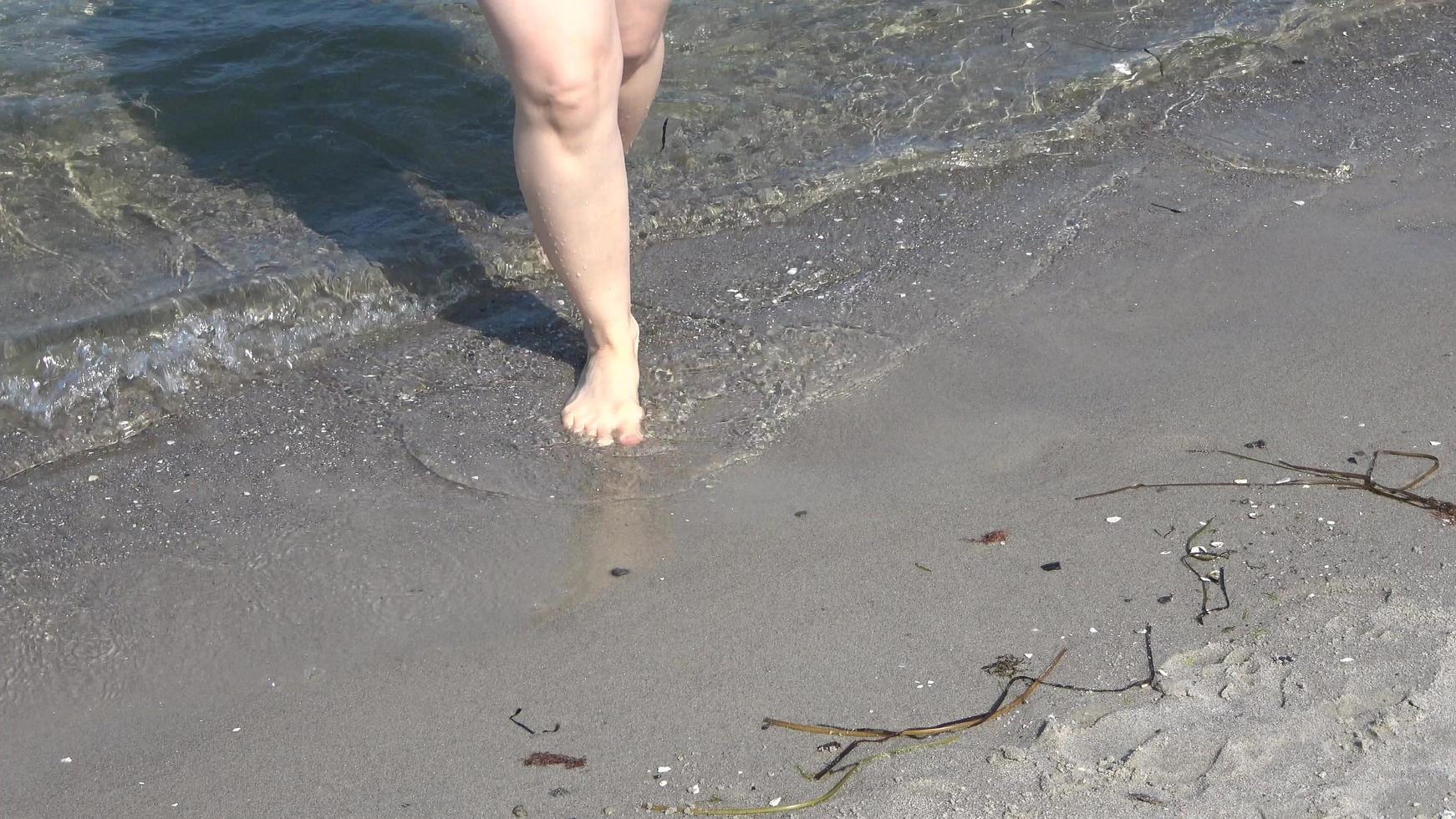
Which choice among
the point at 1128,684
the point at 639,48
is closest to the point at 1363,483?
the point at 1128,684

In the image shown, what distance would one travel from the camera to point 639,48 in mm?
3055

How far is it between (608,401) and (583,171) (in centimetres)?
46

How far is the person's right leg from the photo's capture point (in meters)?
2.40

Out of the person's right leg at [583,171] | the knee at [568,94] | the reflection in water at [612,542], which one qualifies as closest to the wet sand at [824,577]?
the reflection in water at [612,542]

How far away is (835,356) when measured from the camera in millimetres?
2994

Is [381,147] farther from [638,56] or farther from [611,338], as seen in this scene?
[611,338]

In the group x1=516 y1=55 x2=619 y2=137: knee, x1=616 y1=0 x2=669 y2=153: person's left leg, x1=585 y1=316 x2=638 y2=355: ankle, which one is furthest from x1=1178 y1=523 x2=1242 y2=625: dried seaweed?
x1=616 y1=0 x2=669 y2=153: person's left leg

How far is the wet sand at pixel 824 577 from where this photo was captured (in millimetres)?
1924

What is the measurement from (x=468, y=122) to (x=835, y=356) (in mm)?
1726

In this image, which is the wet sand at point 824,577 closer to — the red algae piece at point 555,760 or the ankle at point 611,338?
the red algae piece at point 555,760

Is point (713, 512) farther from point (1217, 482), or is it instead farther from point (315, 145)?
point (315, 145)

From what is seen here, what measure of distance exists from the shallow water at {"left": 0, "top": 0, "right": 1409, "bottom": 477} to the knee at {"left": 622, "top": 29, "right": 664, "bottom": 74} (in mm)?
525

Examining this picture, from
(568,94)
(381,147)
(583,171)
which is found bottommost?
(381,147)

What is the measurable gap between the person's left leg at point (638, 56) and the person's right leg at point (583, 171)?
381 millimetres
